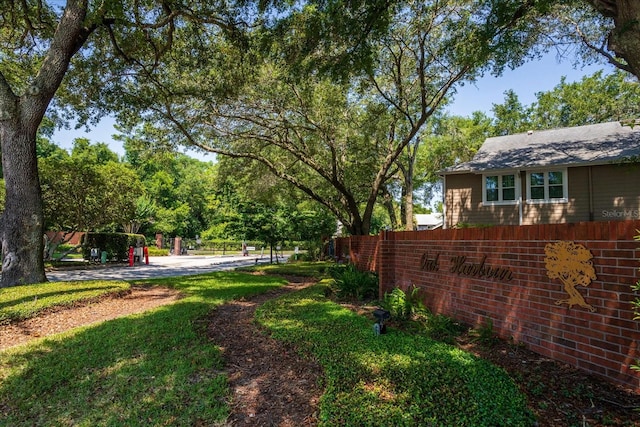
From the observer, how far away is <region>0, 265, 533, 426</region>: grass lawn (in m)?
2.90

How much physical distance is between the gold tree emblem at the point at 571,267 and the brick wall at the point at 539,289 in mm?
43

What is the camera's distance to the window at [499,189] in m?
13.9

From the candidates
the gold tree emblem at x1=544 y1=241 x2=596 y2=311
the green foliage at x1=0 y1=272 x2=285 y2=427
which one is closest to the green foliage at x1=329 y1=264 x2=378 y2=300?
the green foliage at x1=0 y1=272 x2=285 y2=427

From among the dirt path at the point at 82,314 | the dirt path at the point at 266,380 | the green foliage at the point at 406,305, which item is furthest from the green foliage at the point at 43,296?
the green foliage at the point at 406,305

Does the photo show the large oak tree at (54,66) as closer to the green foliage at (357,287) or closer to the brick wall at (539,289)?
the green foliage at (357,287)

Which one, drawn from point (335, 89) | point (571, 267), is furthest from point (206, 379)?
point (335, 89)

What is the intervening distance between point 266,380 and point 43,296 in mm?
6012

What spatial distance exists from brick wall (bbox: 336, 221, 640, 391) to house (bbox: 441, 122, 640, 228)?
9.03m

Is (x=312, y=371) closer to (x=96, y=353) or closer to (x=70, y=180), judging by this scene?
(x=96, y=353)

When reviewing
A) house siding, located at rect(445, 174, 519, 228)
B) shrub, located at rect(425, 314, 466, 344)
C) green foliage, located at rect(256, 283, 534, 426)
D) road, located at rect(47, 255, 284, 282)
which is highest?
house siding, located at rect(445, 174, 519, 228)

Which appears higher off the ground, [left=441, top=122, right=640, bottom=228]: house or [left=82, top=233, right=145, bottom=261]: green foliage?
[left=441, top=122, right=640, bottom=228]: house

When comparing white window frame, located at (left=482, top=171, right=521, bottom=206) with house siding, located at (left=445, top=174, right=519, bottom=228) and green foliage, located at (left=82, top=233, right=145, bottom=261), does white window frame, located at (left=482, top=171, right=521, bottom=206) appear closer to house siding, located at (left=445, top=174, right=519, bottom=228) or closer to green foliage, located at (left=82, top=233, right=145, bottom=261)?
house siding, located at (left=445, top=174, right=519, bottom=228)

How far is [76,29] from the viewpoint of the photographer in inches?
357

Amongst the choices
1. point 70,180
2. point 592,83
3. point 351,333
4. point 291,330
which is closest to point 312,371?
point 351,333
